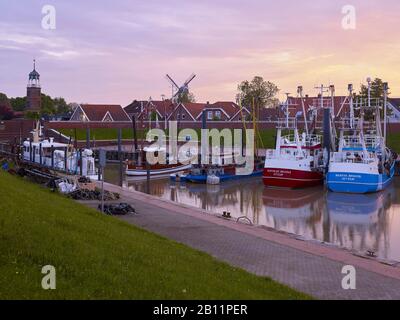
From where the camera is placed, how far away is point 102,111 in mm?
91000

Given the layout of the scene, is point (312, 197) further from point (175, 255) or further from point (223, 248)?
point (175, 255)

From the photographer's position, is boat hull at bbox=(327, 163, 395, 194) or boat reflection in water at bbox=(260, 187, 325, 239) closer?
boat reflection in water at bbox=(260, 187, 325, 239)

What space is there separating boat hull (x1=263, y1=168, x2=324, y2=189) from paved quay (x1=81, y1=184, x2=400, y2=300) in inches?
797

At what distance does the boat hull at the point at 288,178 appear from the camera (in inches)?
1578

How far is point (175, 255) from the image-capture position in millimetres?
10234

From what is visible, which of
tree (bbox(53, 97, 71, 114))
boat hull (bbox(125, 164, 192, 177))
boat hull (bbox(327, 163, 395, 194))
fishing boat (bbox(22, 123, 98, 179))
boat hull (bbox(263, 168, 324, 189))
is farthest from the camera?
tree (bbox(53, 97, 71, 114))

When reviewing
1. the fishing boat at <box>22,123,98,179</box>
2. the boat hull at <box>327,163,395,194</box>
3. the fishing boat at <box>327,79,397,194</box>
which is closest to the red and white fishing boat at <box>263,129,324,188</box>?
the fishing boat at <box>327,79,397,194</box>

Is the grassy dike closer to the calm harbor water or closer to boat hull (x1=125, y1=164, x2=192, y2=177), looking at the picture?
the calm harbor water

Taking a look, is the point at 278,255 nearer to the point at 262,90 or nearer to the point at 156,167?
the point at 156,167

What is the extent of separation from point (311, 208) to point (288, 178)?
891 centimetres

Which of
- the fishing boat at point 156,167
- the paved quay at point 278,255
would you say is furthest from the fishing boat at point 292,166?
the paved quay at point 278,255

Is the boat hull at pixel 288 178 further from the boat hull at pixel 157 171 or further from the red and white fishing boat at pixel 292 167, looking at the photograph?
the boat hull at pixel 157 171

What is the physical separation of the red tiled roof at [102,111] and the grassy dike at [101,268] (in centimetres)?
7984

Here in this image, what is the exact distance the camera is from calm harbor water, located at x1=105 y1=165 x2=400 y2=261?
71.1ft
